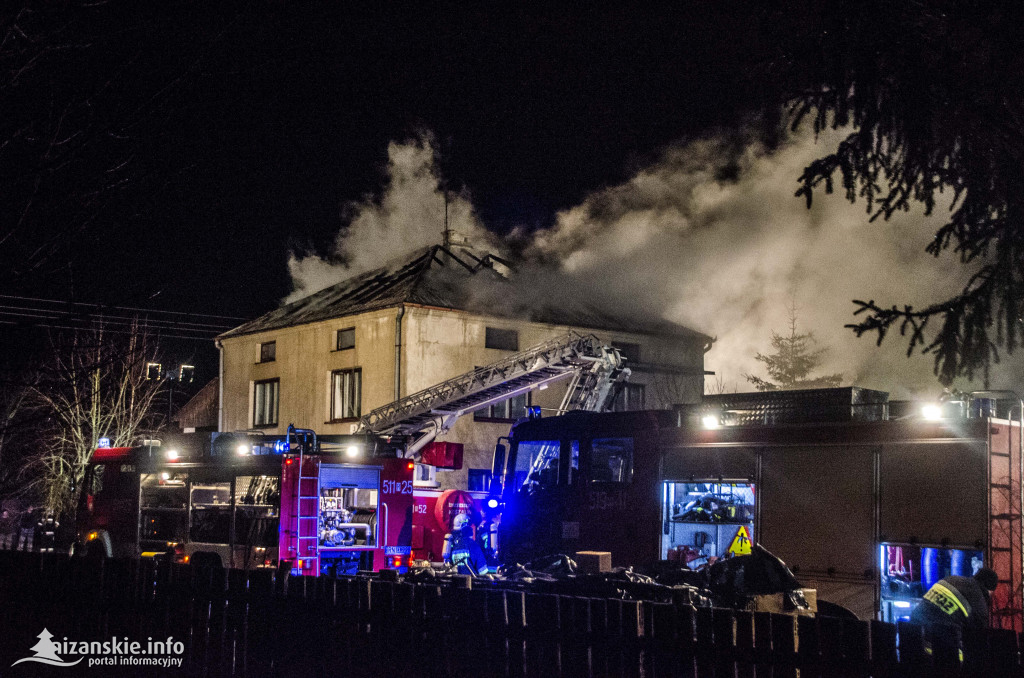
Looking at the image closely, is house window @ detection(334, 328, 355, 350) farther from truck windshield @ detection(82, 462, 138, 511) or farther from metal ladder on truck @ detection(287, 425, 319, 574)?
metal ladder on truck @ detection(287, 425, 319, 574)

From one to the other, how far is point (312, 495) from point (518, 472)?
3282mm

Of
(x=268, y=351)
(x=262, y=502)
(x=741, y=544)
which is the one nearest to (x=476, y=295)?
(x=268, y=351)

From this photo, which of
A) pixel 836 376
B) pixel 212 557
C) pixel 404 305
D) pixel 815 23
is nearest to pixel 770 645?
pixel 815 23

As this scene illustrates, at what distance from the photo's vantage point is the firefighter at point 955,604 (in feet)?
22.8

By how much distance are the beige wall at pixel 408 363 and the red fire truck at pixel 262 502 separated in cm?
951

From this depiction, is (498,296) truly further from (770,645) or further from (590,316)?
(770,645)

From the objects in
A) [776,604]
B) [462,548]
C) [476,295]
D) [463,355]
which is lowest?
[462,548]

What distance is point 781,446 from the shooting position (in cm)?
1132

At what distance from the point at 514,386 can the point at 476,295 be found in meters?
11.0

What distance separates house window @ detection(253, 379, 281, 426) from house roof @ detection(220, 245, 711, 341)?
1864 mm

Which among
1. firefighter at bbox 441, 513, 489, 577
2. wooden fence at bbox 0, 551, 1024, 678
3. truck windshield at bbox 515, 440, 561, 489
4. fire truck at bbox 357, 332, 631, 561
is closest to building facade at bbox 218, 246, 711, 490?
fire truck at bbox 357, 332, 631, 561

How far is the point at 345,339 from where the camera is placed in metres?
29.2

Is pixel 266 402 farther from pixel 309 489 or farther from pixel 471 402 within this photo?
pixel 309 489

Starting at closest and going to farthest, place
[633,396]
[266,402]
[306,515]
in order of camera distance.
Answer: [306,515]
[633,396]
[266,402]
